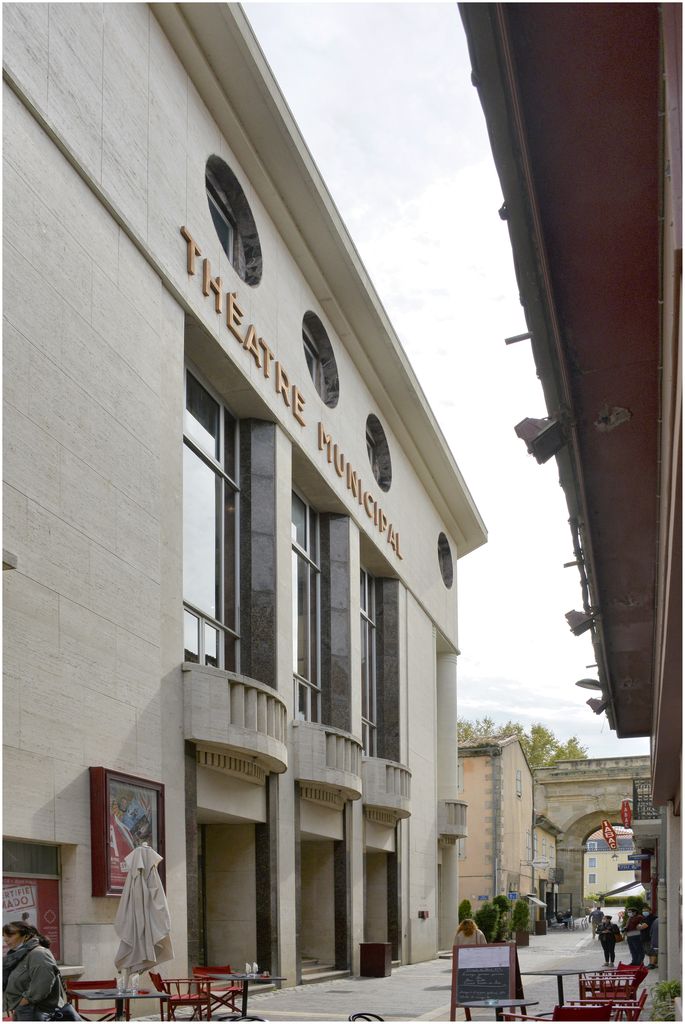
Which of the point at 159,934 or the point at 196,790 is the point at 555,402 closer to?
the point at 159,934

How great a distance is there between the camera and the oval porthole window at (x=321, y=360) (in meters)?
27.4

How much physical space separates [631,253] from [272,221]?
1793 centimetres

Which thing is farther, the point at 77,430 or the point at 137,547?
the point at 137,547

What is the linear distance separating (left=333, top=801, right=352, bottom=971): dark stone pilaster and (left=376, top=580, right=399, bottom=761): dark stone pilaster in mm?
5967

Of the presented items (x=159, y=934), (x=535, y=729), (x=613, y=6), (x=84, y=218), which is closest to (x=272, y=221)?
(x=84, y=218)

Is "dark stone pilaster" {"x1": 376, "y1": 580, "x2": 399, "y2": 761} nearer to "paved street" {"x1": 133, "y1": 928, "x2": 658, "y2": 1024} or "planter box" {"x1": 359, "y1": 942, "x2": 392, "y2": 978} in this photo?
"paved street" {"x1": 133, "y1": 928, "x2": 658, "y2": 1024}

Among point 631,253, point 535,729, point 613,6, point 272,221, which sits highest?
point 272,221

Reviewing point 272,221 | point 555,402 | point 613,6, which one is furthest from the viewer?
point 272,221

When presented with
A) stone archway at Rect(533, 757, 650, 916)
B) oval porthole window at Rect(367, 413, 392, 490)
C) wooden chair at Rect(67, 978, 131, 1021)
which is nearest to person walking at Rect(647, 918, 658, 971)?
oval porthole window at Rect(367, 413, 392, 490)

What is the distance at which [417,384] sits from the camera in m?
33.9

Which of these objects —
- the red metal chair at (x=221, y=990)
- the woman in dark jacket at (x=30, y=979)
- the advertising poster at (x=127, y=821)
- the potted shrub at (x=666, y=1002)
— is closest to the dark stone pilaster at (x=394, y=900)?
the red metal chair at (x=221, y=990)

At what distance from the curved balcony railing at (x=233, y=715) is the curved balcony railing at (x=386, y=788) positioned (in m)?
8.25

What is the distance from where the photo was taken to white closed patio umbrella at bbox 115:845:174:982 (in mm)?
12891

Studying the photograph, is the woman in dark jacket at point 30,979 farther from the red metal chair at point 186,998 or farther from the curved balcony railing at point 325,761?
the curved balcony railing at point 325,761
